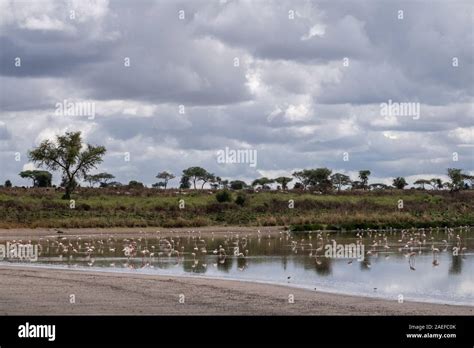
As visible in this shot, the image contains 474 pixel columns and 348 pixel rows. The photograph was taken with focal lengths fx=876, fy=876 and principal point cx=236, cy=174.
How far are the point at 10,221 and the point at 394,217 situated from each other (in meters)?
30.4

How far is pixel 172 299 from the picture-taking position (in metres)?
23.4

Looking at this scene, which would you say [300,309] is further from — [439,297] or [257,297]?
[439,297]

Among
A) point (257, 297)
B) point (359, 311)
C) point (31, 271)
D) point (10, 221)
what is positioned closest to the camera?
point (359, 311)

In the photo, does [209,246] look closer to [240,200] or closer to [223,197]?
[240,200]

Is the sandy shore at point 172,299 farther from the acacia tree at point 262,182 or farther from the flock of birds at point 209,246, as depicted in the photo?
the acacia tree at point 262,182

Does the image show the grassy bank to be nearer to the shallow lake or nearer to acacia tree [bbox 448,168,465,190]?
the shallow lake

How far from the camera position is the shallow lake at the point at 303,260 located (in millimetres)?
28531

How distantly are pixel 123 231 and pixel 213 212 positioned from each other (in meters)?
11.3

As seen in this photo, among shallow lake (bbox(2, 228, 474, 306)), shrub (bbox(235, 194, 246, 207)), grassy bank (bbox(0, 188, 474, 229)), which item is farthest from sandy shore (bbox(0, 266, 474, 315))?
shrub (bbox(235, 194, 246, 207))

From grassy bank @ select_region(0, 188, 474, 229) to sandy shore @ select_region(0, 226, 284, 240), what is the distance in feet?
3.52
